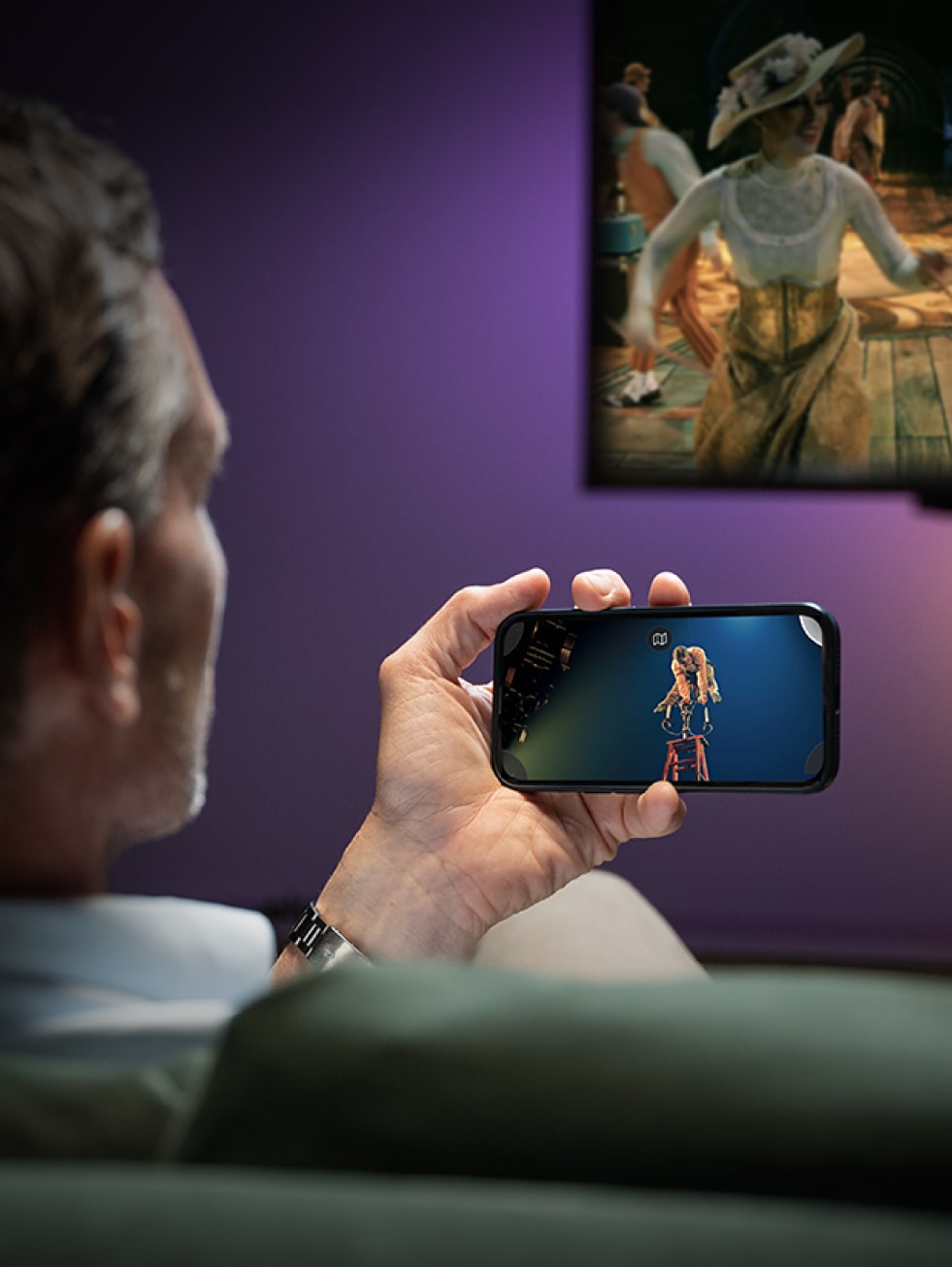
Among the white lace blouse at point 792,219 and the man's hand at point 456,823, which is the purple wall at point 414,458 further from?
the man's hand at point 456,823

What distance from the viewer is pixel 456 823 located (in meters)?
1.26

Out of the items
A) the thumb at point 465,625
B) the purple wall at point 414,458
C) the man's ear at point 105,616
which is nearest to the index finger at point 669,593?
the thumb at point 465,625

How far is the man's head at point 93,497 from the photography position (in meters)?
0.54

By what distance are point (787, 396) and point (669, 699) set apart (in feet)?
6.04

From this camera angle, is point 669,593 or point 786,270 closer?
point 669,593

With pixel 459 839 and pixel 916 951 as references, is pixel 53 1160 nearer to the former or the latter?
pixel 459 839

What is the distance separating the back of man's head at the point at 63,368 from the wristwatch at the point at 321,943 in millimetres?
665

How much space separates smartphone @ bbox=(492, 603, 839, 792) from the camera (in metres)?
1.19

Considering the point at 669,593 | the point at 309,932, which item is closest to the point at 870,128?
the point at 669,593

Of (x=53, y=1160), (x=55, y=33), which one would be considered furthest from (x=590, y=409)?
(x=53, y=1160)

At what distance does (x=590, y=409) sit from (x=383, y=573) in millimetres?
627

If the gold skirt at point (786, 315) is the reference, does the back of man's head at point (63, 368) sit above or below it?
below

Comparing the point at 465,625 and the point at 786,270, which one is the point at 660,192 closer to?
the point at 786,270

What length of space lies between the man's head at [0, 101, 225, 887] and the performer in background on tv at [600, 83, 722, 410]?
2367 mm
